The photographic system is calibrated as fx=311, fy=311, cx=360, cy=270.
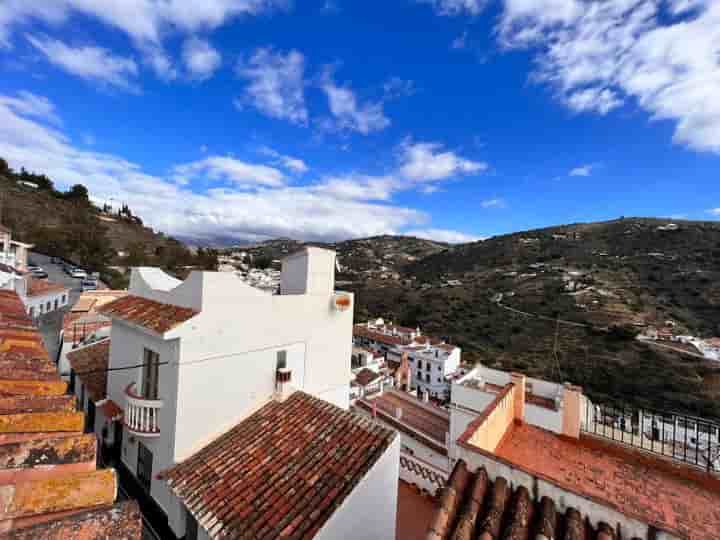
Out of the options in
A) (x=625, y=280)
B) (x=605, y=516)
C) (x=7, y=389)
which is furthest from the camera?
(x=625, y=280)

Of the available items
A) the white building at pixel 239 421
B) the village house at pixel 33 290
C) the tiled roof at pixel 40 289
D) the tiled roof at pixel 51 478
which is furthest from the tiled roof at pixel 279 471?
the tiled roof at pixel 40 289

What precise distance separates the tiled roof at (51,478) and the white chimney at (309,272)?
523 cm

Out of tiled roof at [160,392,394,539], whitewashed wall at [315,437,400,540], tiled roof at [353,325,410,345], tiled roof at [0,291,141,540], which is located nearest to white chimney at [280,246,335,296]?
tiled roof at [160,392,394,539]

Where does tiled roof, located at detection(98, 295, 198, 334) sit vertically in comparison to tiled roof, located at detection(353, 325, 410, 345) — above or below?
above

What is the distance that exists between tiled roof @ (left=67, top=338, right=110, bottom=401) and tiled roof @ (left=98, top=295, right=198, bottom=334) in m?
2.01

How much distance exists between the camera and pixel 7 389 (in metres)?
2.15

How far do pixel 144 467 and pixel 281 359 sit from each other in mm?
3479

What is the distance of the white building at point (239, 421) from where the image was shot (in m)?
4.49

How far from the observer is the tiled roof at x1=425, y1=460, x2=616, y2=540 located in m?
2.42

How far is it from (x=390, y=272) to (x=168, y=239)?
59214 mm

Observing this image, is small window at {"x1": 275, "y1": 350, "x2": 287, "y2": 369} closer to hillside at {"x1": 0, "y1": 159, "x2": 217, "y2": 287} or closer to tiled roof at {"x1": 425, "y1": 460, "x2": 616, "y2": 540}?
tiled roof at {"x1": 425, "y1": 460, "x2": 616, "y2": 540}

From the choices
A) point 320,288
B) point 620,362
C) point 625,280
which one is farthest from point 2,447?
point 625,280

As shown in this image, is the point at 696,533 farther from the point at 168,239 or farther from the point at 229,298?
the point at 168,239

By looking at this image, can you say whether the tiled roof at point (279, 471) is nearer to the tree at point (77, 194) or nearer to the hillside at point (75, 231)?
the hillside at point (75, 231)
